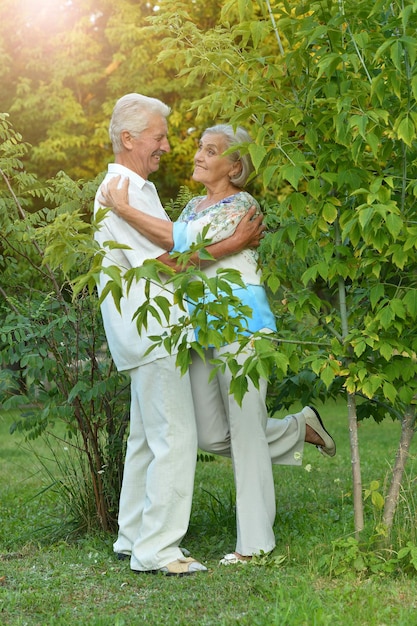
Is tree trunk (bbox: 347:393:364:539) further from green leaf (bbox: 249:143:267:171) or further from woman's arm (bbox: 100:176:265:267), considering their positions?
green leaf (bbox: 249:143:267:171)

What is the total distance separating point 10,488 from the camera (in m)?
8.42

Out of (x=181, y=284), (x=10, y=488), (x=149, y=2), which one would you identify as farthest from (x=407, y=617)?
(x=149, y=2)

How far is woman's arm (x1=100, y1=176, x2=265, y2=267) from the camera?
15.5 feet

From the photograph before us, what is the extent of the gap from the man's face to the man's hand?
56 cm

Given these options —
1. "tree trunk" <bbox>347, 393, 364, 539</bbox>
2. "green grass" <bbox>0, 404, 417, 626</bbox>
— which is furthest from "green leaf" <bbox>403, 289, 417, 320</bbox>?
"green grass" <bbox>0, 404, 417, 626</bbox>

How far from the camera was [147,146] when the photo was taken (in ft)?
16.3

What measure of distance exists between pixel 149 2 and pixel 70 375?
15.5 m

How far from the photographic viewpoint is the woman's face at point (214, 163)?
4930 millimetres

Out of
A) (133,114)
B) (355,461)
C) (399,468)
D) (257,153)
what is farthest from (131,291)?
(399,468)

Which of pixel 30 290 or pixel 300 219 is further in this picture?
pixel 30 290

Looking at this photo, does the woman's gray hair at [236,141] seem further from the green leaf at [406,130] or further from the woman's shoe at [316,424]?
the woman's shoe at [316,424]

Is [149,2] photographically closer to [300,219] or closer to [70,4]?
[70,4]

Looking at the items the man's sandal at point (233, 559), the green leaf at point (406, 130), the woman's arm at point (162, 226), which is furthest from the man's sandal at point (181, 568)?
the green leaf at point (406, 130)

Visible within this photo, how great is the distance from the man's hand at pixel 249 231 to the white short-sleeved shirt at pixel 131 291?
38 centimetres
